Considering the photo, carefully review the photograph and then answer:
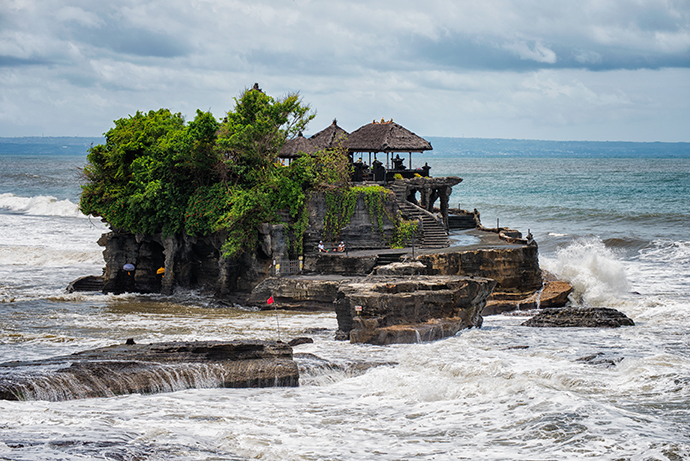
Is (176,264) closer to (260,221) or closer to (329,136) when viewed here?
(260,221)

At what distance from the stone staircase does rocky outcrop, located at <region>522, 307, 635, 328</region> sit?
6.99m

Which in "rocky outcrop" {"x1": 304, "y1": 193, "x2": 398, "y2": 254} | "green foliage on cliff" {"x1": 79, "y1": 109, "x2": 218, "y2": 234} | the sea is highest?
"green foliage on cliff" {"x1": 79, "y1": 109, "x2": 218, "y2": 234}

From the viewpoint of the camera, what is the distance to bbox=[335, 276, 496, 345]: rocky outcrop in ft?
72.9

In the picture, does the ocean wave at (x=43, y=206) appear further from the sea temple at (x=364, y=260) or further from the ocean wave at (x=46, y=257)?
the sea temple at (x=364, y=260)

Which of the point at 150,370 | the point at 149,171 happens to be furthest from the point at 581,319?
the point at 149,171

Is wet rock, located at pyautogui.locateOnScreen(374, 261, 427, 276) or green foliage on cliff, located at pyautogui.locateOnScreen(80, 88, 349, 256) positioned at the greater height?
green foliage on cliff, located at pyautogui.locateOnScreen(80, 88, 349, 256)

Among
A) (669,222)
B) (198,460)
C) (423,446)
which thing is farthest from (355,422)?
(669,222)

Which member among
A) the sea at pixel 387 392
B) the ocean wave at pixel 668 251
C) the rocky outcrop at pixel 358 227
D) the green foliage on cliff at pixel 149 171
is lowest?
the sea at pixel 387 392

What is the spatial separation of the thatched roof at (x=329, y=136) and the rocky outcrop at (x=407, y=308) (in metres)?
11.7

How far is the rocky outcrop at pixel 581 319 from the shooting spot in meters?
25.4

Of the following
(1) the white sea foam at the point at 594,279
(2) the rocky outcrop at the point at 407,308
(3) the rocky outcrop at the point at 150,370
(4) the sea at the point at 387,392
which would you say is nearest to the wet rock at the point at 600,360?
(4) the sea at the point at 387,392

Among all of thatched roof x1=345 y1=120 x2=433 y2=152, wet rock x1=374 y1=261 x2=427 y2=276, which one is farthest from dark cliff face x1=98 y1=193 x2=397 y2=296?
wet rock x1=374 y1=261 x2=427 y2=276

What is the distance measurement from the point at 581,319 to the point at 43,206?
55.9 metres

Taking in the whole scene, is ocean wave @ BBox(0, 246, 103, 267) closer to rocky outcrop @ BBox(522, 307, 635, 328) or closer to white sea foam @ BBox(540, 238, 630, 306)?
white sea foam @ BBox(540, 238, 630, 306)
